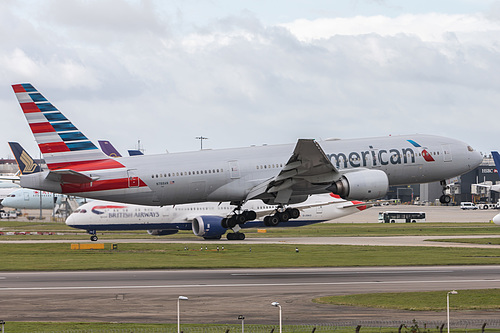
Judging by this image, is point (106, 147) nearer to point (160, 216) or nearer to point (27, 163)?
point (160, 216)

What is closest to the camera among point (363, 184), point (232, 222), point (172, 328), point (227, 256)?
point (172, 328)

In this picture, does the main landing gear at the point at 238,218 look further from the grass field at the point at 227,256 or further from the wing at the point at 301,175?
the grass field at the point at 227,256

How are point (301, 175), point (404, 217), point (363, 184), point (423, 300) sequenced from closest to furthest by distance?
point (423, 300)
point (363, 184)
point (301, 175)
point (404, 217)

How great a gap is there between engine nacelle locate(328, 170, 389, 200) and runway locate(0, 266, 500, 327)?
5.95m

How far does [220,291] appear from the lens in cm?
4634

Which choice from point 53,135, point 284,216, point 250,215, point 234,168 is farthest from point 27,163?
point 234,168

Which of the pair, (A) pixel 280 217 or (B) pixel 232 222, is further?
(B) pixel 232 222

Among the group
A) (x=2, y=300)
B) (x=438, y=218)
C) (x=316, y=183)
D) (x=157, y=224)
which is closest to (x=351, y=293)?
(x=316, y=183)

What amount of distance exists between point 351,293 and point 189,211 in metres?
50.1

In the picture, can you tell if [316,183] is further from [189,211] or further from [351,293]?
[189,211]

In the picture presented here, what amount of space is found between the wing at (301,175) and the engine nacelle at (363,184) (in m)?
0.81

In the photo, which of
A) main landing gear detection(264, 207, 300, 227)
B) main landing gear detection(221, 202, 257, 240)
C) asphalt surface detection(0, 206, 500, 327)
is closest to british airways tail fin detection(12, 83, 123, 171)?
asphalt surface detection(0, 206, 500, 327)

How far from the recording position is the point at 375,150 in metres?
57.2

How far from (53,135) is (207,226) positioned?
39.1m
